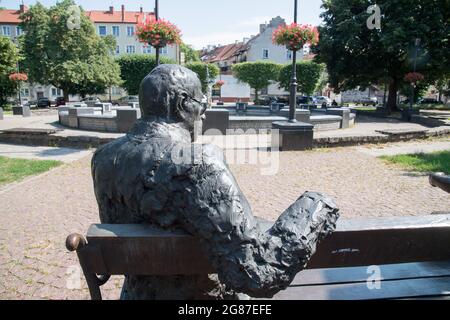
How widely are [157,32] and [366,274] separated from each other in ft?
29.1

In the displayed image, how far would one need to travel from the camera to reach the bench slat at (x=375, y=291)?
203 cm

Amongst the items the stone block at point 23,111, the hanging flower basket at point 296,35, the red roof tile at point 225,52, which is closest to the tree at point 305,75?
the red roof tile at point 225,52

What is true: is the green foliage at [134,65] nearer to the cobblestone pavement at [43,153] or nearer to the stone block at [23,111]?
the stone block at [23,111]

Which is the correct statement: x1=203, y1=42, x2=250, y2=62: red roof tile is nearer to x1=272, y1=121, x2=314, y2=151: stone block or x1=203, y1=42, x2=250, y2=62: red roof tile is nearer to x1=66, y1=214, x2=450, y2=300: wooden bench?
x1=272, y1=121, x2=314, y2=151: stone block

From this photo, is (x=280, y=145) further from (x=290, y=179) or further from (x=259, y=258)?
(x=259, y=258)

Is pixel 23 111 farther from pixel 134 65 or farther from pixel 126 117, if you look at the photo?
pixel 134 65

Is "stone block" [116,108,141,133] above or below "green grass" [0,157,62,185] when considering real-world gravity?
above

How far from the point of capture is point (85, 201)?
5.78 metres

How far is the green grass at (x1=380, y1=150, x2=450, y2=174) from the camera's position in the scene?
26.1 ft

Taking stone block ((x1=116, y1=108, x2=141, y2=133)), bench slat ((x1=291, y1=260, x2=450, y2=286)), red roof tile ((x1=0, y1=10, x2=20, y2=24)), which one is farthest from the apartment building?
bench slat ((x1=291, y1=260, x2=450, y2=286))

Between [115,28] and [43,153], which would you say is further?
[115,28]

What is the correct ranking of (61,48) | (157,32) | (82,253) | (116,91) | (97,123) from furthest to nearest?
1. (116,91)
2. (61,48)
3. (97,123)
4. (157,32)
5. (82,253)

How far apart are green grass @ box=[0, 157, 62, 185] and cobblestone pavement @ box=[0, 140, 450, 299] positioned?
33 centimetres

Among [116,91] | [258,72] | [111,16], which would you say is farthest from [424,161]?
[111,16]
